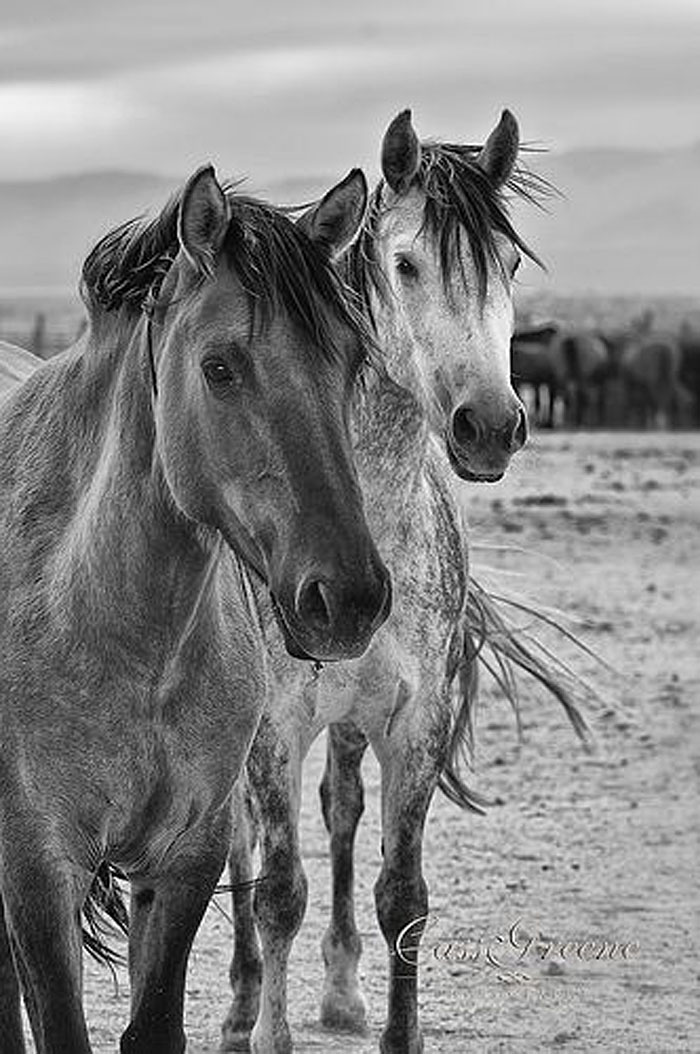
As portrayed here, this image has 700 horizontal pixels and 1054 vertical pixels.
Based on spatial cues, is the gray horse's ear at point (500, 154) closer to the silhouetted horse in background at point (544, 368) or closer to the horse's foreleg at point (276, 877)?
the horse's foreleg at point (276, 877)

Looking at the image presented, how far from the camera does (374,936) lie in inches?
293

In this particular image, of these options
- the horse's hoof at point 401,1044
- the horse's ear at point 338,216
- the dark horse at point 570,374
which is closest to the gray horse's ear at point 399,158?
the horse's ear at point 338,216

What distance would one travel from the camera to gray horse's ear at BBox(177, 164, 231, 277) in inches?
164

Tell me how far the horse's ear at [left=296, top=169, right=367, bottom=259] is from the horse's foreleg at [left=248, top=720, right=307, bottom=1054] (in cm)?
166

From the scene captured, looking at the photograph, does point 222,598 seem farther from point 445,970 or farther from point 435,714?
point 445,970

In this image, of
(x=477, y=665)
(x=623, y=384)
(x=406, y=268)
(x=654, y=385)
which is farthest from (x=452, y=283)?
(x=623, y=384)

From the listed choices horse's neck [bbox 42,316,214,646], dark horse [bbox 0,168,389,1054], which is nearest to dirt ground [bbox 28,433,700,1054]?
dark horse [bbox 0,168,389,1054]

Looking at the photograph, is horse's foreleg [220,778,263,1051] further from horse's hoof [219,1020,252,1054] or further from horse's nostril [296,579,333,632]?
horse's nostril [296,579,333,632]

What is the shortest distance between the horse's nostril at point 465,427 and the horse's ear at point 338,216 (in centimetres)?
112

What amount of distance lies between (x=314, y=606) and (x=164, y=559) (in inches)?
23.3

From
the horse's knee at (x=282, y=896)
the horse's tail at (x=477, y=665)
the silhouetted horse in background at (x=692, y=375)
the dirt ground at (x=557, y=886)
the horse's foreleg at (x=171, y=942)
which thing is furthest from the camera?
the silhouetted horse in background at (x=692, y=375)

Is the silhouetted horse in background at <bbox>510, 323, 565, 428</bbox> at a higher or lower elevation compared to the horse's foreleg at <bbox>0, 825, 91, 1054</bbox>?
lower

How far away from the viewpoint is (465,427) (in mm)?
5531

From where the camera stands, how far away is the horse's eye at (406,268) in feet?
19.1
